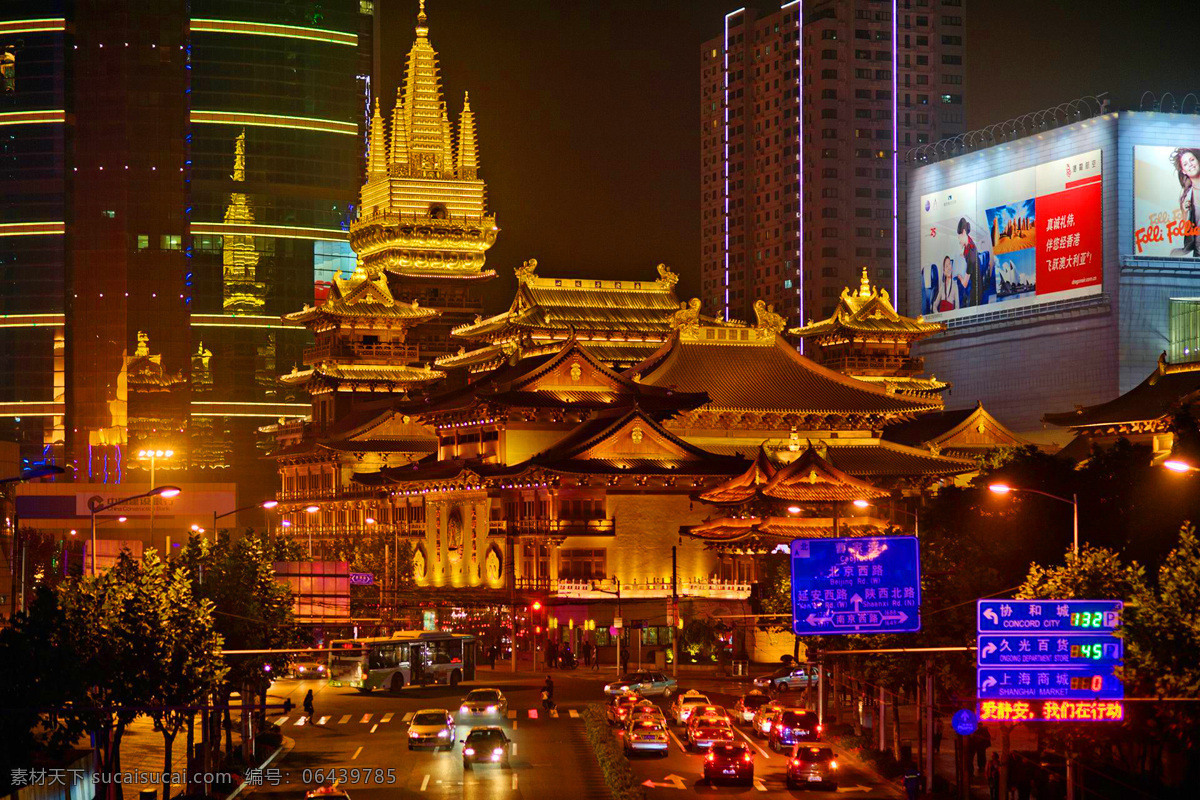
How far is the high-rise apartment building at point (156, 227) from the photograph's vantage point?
606 ft

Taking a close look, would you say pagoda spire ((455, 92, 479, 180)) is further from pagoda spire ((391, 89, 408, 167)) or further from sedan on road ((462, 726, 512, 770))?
sedan on road ((462, 726, 512, 770))

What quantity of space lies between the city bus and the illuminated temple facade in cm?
1021

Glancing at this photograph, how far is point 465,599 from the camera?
9800 centimetres

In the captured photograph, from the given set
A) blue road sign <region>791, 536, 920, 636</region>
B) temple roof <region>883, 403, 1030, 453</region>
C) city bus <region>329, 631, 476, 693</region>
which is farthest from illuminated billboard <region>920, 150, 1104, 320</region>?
blue road sign <region>791, 536, 920, 636</region>

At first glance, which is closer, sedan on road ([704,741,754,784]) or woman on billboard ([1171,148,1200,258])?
sedan on road ([704,741,754,784])

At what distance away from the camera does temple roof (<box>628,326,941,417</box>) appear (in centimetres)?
10562

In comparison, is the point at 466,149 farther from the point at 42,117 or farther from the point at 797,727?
the point at 797,727

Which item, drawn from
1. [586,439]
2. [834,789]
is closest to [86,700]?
[834,789]

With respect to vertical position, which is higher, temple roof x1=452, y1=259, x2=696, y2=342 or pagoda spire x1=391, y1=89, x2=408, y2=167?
pagoda spire x1=391, y1=89, x2=408, y2=167

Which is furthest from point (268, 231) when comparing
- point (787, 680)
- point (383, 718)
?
point (383, 718)

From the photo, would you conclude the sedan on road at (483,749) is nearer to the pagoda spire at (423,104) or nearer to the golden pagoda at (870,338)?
the golden pagoda at (870,338)

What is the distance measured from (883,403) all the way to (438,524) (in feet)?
86.3

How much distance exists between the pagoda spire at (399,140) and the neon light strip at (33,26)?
53641mm

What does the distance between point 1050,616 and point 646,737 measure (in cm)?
2211
